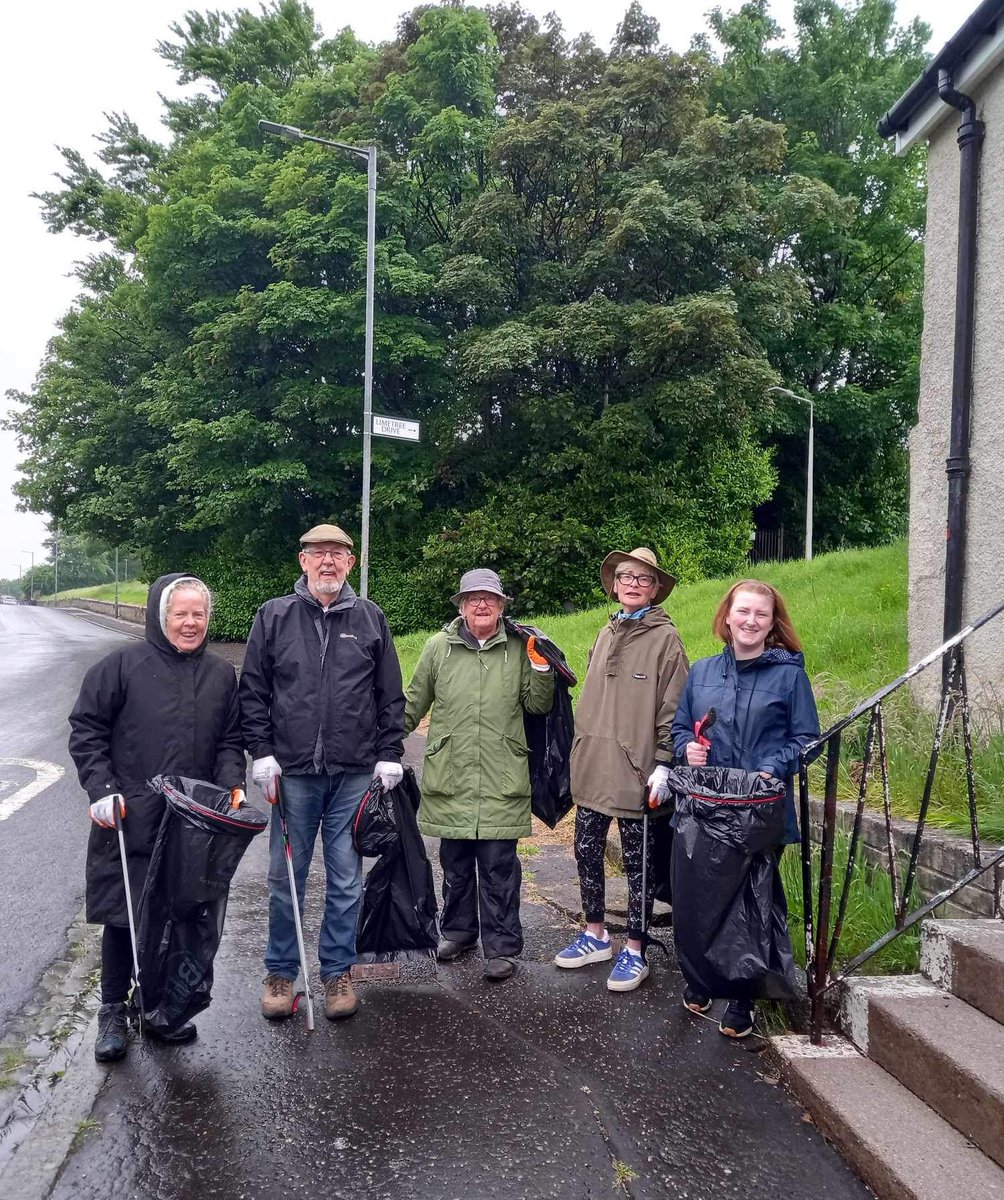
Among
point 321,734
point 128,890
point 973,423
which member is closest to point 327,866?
point 321,734

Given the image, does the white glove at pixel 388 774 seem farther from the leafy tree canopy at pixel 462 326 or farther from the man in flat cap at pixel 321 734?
the leafy tree canopy at pixel 462 326

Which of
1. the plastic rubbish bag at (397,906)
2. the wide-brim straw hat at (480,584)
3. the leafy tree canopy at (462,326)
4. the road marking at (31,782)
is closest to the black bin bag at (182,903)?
the plastic rubbish bag at (397,906)

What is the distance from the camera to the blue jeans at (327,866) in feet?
12.5

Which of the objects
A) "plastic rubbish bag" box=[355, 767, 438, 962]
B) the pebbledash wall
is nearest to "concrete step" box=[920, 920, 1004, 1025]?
the pebbledash wall

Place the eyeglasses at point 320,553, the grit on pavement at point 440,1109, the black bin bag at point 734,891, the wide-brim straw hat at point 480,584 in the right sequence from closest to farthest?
the grit on pavement at point 440,1109 → the black bin bag at point 734,891 → the eyeglasses at point 320,553 → the wide-brim straw hat at point 480,584

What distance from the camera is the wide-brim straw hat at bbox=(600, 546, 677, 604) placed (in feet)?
13.8

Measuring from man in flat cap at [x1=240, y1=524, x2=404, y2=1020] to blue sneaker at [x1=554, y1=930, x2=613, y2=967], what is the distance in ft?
3.20

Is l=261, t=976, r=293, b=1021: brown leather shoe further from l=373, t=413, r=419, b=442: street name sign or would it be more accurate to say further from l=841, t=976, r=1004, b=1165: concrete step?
l=373, t=413, r=419, b=442: street name sign

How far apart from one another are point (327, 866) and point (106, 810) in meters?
0.94

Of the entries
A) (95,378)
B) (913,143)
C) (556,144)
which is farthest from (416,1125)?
(95,378)

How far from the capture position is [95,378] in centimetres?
2503

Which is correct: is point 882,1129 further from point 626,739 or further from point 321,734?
point 321,734

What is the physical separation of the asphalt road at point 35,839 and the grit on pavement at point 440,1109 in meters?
0.75

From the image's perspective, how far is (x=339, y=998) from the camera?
3738 mm
